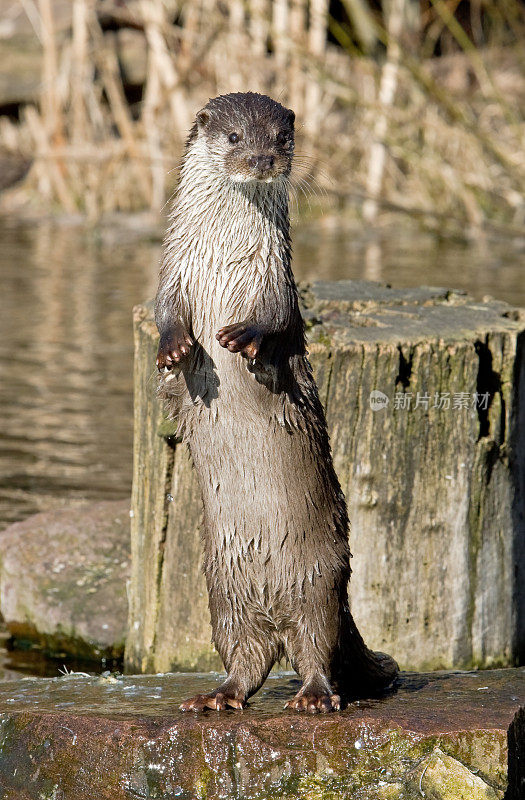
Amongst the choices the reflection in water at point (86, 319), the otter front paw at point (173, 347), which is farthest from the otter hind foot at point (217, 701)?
the reflection in water at point (86, 319)

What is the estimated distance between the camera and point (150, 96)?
1384 cm

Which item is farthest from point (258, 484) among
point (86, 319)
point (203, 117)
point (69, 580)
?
point (86, 319)

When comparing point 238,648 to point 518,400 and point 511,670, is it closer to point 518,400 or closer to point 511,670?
point 511,670

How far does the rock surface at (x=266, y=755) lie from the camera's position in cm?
299

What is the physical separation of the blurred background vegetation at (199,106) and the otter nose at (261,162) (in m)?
9.11

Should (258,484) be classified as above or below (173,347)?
below

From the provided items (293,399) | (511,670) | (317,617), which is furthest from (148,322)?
(511,670)

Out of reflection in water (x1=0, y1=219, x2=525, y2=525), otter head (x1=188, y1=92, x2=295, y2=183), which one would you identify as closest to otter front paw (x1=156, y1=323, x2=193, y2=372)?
otter head (x1=188, y1=92, x2=295, y2=183)

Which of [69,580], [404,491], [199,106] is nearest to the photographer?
[404,491]

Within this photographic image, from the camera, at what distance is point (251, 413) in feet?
10.3

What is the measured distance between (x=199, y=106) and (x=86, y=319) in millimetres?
4074

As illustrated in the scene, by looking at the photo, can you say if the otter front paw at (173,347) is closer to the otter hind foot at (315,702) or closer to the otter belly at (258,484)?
the otter belly at (258,484)

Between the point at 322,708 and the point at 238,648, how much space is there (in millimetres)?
271

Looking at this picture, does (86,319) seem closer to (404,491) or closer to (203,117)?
(404,491)
